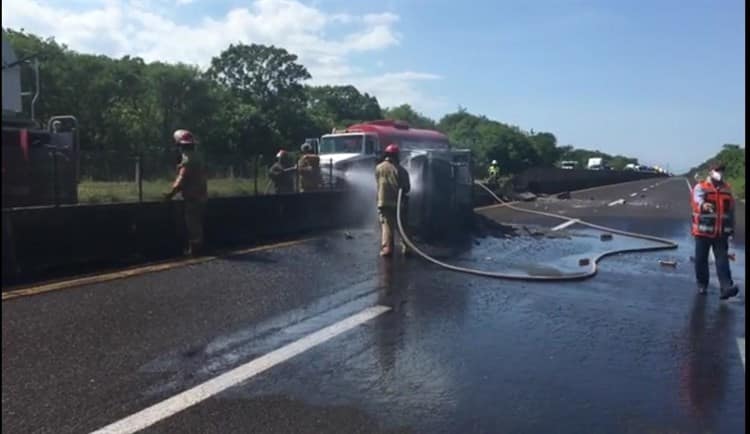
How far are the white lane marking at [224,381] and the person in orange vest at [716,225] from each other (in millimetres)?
4582

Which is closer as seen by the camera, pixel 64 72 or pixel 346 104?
pixel 64 72

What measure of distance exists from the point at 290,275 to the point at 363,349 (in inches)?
140

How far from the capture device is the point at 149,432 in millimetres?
3980

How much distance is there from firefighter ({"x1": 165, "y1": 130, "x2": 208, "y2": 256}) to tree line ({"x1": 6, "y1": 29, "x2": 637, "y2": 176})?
142 inches

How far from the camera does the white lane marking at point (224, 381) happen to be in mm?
4112

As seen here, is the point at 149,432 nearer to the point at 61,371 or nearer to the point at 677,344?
the point at 61,371

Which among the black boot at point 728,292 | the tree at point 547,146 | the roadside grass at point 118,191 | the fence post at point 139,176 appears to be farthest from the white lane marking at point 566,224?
the tree at point 547,146

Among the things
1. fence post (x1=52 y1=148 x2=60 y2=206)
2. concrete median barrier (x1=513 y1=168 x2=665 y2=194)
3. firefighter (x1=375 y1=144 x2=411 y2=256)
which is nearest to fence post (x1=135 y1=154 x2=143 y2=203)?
fence post (x1=52 y1=148 x2=60 y2=206)

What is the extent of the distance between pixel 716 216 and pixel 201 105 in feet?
188

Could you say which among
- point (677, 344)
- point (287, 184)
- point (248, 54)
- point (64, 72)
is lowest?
point (677, 344)

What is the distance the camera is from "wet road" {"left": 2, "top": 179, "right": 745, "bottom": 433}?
14.4ft

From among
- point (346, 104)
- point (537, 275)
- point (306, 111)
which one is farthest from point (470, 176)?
point (346, 104)

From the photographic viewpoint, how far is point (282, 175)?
53.8 ft

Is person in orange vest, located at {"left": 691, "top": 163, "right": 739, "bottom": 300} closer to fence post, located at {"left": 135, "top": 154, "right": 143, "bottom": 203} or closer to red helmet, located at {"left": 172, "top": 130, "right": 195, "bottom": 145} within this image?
red helmet, located at {"left": 172, "top": 130, "right": 195, "bottom": 145}
